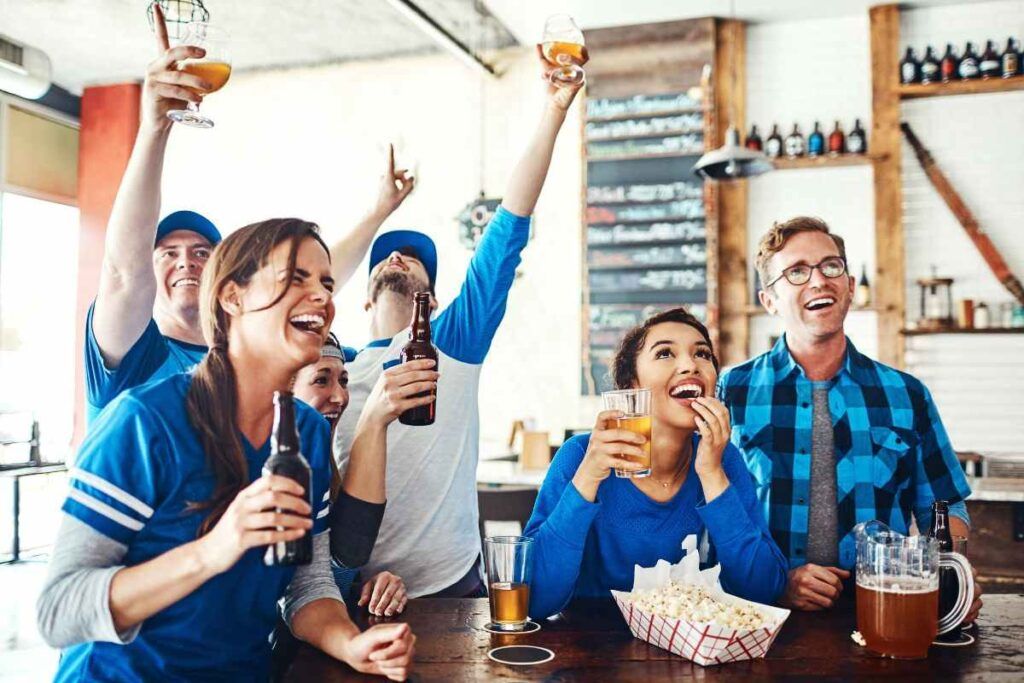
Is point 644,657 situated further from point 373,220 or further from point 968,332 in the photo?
point 968,332

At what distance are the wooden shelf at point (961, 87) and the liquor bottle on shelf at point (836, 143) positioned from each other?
0.43m

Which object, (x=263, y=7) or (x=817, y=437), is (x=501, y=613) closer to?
(x=817, y=437)

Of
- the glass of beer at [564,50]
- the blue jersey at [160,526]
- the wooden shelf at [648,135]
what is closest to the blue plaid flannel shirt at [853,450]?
the glass of beer at [564,50]

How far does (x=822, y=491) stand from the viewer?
2203 mm

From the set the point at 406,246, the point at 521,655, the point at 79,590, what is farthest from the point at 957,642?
the point at 406,246

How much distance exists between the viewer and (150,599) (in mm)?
1188

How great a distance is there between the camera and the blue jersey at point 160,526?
1238 mm

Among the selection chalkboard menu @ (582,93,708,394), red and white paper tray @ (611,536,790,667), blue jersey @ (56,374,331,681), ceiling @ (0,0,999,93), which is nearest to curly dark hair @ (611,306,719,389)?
red and white paper tray @ (611,536,790,667)

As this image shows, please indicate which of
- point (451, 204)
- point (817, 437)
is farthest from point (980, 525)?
point (451, 204)

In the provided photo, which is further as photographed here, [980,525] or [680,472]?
[980,525]

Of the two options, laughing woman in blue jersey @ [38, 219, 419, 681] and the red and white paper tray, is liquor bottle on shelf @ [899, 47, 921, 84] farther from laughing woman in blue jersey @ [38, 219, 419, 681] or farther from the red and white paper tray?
laughing woman in blue jersey @ [38, 219, 419, 681]

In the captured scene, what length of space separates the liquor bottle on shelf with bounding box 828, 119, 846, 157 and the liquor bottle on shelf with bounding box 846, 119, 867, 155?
0.03 m

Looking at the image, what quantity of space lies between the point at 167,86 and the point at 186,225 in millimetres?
813

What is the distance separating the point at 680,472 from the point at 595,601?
14.1 inches
